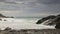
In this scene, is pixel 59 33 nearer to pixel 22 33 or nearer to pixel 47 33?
pixel 47 33

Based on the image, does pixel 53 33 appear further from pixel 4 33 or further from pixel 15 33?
pixel 4 33

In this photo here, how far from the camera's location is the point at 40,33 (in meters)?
8.71

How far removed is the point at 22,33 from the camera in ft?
28.3

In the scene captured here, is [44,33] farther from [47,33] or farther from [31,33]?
[31,33]

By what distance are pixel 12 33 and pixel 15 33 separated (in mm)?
164

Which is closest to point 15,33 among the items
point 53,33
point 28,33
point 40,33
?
point 28,33

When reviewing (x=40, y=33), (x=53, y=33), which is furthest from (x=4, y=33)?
(x=53, y=33)

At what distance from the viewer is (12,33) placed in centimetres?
856

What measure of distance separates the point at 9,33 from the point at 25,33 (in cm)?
86

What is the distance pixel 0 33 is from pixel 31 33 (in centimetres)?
168

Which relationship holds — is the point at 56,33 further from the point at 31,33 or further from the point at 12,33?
the point at 12,33

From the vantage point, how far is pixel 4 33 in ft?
28.2

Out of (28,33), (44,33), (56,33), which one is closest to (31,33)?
(28,33)

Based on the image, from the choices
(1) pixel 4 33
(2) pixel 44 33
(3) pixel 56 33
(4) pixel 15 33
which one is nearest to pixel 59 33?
(3) pixel 56 33
